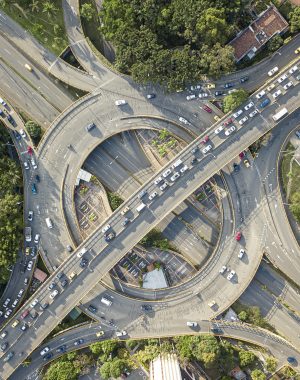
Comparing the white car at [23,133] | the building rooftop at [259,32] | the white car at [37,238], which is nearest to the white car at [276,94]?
the building rooftop at [259,32]

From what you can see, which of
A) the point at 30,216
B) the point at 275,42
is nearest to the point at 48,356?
the point at 30,216

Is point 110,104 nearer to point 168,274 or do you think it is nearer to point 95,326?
point 168,274

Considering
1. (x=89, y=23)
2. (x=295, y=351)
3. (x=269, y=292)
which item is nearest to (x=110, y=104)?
(x=89, y=23)

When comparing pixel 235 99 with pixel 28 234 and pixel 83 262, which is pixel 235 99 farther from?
pixel 28 234

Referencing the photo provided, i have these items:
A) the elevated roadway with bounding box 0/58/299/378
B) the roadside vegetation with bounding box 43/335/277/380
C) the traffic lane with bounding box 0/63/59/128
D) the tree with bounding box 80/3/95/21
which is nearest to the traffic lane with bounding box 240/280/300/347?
the roadside vegetation with bounding box 43/335/277/380

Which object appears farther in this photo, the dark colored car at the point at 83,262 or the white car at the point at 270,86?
the dark colored car at the point at 83,262

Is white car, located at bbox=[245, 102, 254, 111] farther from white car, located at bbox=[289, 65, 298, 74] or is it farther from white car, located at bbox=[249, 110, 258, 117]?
white car, located at bbox=[289, 65, 298, 74]

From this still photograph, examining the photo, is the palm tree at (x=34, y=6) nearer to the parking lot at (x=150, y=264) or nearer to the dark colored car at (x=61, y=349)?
the parking lot at (x=150, y=264)
